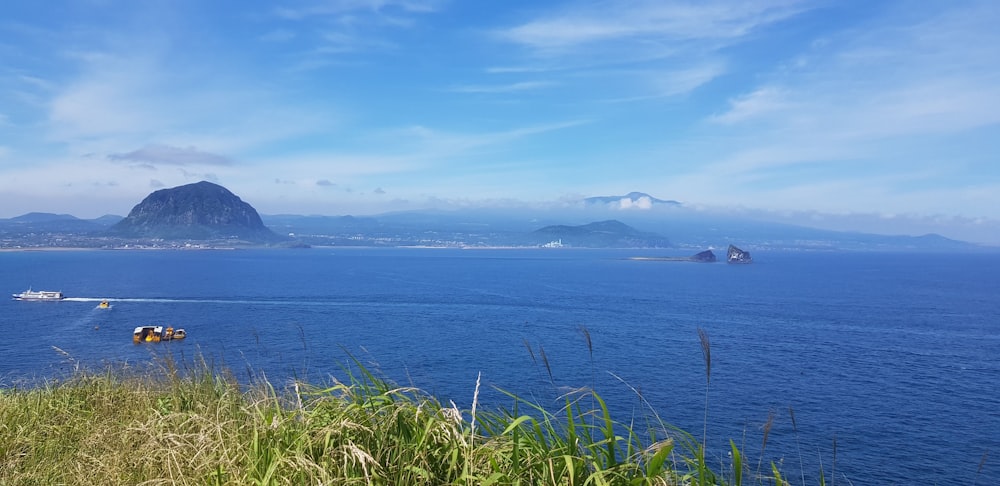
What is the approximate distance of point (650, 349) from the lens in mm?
43500

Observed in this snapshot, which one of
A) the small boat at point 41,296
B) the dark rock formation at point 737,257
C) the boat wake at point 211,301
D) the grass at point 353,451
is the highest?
the grass at point 353,451

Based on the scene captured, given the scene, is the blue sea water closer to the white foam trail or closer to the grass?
the white foam trail

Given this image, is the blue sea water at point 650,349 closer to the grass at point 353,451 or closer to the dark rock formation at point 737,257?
the grass at point 353,451

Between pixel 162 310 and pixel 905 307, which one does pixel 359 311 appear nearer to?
pixel 162 310

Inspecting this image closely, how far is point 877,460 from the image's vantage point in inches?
942

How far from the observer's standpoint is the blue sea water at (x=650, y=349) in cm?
2536

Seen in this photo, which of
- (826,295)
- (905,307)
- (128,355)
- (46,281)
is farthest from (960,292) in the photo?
(46,281)

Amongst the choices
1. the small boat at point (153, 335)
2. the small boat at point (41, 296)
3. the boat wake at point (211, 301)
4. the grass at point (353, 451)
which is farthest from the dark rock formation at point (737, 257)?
the grass at point (353, 451)

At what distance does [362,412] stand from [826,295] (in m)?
93.5

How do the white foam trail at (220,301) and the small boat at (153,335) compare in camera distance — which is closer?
the small boat at (153,335)

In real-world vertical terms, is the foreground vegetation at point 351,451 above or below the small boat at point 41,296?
above

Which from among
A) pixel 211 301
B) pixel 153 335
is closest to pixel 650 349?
pixel 153 335

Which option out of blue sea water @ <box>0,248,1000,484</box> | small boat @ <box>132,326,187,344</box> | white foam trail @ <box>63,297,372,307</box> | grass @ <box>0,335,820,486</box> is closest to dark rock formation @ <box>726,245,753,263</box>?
blue sea water @ <box>0,248,1000,484</box>

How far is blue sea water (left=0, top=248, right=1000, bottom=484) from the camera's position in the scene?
25.4 m
